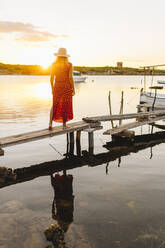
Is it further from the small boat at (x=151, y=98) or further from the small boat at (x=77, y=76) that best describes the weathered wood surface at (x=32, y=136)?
the small boat at (x=77, y=76)

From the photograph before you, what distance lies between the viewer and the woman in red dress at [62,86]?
27.9ft

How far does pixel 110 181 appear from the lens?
8.45 meters

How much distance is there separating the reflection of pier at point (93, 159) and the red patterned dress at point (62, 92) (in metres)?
1.82

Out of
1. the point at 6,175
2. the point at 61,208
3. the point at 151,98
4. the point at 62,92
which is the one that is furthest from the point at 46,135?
the point at 151,98

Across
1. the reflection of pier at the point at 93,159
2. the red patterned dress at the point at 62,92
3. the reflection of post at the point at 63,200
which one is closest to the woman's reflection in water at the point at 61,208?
the reflection of post at the point at 63,200

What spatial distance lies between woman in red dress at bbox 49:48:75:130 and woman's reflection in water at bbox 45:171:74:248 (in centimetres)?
216

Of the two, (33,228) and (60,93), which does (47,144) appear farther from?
(33,228)

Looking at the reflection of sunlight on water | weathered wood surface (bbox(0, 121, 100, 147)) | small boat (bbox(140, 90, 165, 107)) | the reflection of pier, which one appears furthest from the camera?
the reflection of sunlight on water

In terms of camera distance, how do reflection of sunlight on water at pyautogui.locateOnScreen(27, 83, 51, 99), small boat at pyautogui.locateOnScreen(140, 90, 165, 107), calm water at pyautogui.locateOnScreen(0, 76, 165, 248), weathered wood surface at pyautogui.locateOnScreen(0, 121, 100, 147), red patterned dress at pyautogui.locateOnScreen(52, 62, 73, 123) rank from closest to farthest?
calm water at pyautogui.locateOnScreen(0, 76, 165, 248) < weathered wood surface at pyautogui.locateOnScreen(0, 121, 100, 147) < red patterned dress at pyautogui.locateOnScreen(52, 62, 73, 123) < small boat at pyautogui.locateOnScreen(140, 90, 165, 107) < reflection of sunlight on water at pyautogui.locateOnScreen(27, 83, 51, 99)

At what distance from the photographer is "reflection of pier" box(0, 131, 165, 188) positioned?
895 cm

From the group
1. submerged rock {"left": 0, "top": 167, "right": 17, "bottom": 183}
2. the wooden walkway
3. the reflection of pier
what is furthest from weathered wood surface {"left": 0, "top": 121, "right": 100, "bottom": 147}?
the reflection of pier

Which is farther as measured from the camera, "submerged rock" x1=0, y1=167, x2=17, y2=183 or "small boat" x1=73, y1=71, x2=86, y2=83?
"small boat" x1=73, y1=71, x2=86, y2=83

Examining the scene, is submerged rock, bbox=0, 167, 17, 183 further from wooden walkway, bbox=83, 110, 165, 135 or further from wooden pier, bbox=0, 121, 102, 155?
wooden walkway, bbox=83, 110, 165, 135

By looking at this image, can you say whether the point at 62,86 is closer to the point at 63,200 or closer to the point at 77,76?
the point at 63,200
